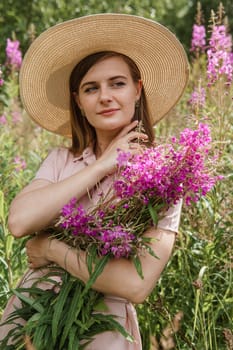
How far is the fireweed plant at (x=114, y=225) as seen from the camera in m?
2.27

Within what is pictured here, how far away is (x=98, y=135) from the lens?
2891 mm

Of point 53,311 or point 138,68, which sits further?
point 138,68

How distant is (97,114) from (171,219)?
0.52 meters

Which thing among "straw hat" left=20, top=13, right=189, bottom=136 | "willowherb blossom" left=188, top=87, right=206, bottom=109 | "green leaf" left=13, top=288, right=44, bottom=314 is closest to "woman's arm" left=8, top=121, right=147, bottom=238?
"green leaf" left=13, top=288, right=44, bottom=314

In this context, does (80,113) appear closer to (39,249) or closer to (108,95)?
(108,95)

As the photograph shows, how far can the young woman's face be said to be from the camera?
107 inches

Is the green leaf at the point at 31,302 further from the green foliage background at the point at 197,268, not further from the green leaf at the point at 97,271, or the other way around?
the green foliage background at the point at 197,268

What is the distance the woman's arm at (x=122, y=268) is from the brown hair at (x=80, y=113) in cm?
56

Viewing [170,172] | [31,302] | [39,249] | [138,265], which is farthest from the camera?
[39,249]

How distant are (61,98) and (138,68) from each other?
408mm

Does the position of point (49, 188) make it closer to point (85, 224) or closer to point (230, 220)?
point (85, 224)

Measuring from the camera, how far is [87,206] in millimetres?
2648

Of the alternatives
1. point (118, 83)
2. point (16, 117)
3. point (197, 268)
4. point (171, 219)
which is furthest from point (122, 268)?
point (16, 117)

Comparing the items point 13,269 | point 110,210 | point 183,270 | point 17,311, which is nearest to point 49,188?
point 110,210
